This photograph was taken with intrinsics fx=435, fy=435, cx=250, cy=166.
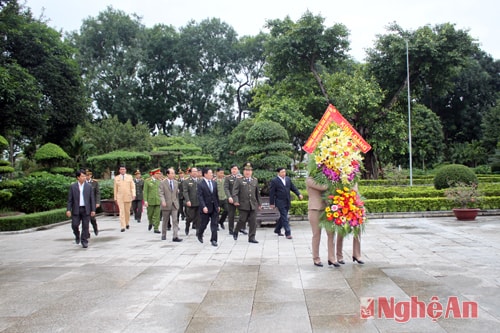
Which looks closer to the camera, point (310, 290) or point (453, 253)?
point (310, 290)

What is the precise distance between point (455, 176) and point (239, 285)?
14.1 m

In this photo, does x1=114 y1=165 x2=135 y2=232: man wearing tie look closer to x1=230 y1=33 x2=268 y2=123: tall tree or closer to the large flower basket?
the large flower basket

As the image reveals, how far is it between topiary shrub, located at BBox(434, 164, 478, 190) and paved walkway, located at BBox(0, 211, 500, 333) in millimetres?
7713

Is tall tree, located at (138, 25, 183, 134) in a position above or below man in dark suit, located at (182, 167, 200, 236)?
above

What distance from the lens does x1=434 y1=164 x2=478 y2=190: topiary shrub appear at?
664 inches

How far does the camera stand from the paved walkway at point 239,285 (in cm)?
434

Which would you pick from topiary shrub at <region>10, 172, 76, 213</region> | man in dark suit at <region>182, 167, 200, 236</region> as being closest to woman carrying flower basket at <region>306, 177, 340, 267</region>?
man in dark suit at <region>182, 167, 200, 236</region>

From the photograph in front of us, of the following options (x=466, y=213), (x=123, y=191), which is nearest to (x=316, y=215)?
(x=123, y=191)

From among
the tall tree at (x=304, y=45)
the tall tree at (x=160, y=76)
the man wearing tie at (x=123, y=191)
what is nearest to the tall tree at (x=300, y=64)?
the tall tree at (x=304, y=45)

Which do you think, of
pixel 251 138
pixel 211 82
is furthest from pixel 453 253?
pixel 211 82

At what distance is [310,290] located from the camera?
5457 mm

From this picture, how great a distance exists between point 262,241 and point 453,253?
157 inches

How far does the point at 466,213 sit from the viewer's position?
1300 cm

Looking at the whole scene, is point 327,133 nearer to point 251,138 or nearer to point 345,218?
point 345,218
